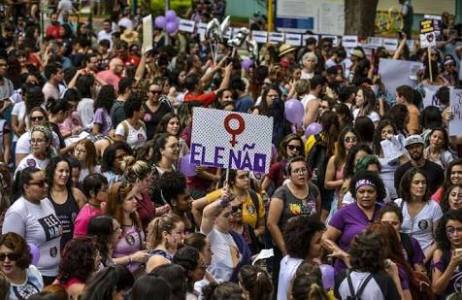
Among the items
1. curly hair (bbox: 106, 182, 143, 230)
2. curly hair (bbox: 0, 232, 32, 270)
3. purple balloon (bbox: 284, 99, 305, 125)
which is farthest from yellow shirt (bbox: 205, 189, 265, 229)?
purple balloon (bbox: 284, 99, 305, 125)

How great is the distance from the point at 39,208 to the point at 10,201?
113 centimetres

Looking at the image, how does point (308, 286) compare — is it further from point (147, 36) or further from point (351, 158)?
point (147, 36)

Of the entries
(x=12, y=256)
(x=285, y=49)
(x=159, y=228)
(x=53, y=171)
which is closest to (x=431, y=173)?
(x=53, y=171)

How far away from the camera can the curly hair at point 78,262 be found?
8078 mm

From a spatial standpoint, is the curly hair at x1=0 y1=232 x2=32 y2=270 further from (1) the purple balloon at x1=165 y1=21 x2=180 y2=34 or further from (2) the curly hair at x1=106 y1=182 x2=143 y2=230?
(1) the purple balloon at x1=165 y1=21 x2=180 y2=34

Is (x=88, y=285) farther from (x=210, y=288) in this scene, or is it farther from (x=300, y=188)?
(x=300, y=188)

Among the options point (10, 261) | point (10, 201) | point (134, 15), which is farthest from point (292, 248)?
point (134, 15)

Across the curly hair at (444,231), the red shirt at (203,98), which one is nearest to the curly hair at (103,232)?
the curly hair at (444,231)

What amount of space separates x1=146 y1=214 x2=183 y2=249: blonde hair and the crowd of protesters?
0.01 meters

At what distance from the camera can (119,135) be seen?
45.0ft

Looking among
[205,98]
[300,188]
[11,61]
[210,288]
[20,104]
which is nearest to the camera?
[210,288]

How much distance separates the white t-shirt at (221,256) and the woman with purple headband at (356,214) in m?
0.77

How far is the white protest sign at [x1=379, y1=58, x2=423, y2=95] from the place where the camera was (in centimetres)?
1866

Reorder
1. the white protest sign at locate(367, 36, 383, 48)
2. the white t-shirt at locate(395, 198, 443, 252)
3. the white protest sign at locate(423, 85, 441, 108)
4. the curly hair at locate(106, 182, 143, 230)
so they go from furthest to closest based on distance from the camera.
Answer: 1. the white protest sign at locate(367, 36, 383, 48)
2. the white protest sign at locate(423, 85, 441, 108)
3. the white t-shirt at locate(395, 198, 443, 252)
4. the curly hair at locate(106, 182, 143, 230)
